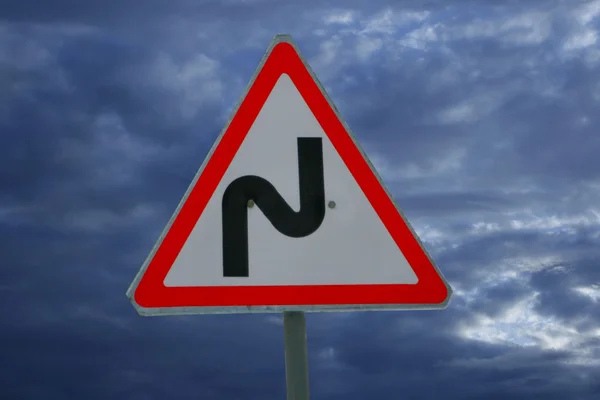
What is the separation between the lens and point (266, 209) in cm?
200

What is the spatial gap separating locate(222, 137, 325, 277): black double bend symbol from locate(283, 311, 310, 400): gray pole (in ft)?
0.72

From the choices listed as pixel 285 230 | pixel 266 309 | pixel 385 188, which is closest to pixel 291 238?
pixel 285 230

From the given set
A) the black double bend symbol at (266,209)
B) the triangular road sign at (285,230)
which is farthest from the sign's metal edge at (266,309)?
the black double bend symbol at (266,209)

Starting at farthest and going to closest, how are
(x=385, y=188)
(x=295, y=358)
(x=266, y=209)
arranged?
(x=385, y=188)
(x=266, y=209)
(x=295, y=358)

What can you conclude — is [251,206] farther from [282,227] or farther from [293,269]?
[293,269]

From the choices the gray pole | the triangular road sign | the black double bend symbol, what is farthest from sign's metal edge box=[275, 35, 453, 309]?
the gray pole

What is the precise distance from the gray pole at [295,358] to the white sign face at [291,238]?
13 centimetres

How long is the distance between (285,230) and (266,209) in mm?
93

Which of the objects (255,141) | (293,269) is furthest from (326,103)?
(293,269)

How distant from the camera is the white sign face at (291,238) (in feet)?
6.50

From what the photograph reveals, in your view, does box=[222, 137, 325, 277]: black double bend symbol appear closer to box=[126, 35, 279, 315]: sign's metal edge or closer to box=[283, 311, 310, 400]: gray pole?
box=[126, 35, 279, 315]: sign's metal edge

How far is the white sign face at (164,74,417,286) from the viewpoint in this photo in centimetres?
198

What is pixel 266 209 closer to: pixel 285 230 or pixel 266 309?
pixel 285 230

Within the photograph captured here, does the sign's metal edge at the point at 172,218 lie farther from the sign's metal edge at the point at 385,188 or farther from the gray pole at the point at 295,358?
the gray pole at the point at 295,358
